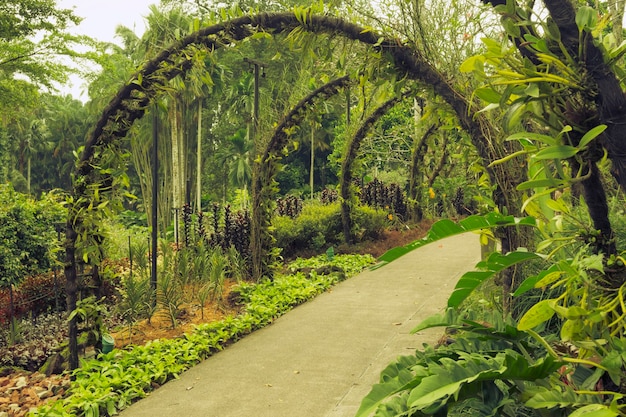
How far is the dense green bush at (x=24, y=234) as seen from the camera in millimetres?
7801

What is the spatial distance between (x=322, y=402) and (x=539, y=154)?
3.14 m

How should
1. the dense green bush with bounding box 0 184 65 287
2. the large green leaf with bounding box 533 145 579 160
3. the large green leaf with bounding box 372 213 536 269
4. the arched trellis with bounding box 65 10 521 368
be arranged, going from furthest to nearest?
the dense green bush with bounding box 0 184 65 287 → the arched trellis with bounding box 65 10 521 368 → the large green leaf with bounding box 372 213 536 269 → the large green leaf with bounding box 533 145 579 160

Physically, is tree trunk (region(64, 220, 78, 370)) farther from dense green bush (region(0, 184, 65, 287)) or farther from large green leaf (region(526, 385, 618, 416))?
large green leaf (region(526, 385, 618, 416))

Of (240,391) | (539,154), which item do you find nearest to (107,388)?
(240,391)

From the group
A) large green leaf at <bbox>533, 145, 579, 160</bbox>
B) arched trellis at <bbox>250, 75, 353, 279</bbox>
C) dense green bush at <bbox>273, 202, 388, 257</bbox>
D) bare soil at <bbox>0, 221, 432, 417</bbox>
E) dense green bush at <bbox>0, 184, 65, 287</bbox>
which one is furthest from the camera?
dense green bush at <bbox>273, 202, 388, 257</bbox>

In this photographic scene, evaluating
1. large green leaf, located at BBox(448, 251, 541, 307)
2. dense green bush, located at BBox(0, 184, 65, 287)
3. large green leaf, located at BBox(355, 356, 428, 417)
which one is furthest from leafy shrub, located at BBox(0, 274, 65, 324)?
large green leaf, located at BBox(448, 251, 541, 307)

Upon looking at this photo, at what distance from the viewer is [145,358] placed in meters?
5.00

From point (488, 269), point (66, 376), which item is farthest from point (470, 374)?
point (66, 376)

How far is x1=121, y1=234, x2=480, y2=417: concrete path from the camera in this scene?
414 centimetres

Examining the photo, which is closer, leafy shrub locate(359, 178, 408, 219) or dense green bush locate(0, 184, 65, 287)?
dense green bush locate(0, 184, 65, 287)

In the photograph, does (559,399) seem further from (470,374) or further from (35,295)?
(35,295)

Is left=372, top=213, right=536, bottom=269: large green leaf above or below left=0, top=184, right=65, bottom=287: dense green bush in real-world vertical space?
above

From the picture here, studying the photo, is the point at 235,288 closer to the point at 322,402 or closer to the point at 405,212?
the point at 322,402

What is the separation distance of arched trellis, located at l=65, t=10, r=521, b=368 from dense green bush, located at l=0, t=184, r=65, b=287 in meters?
2.80
